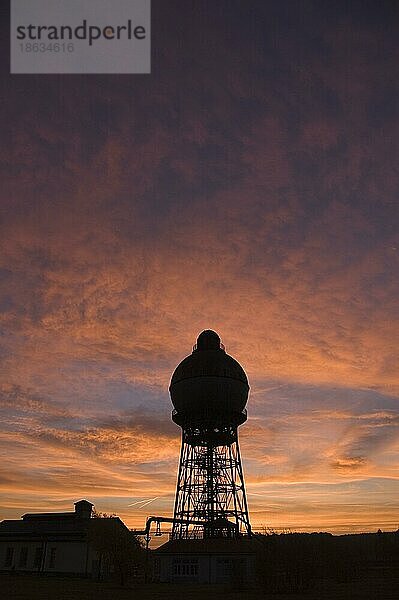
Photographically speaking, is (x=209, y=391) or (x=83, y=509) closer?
(x=209, y=391)

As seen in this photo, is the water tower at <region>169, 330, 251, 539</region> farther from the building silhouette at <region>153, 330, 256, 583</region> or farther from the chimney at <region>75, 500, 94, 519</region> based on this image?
the chimney at <region>75, 500, 94, 519</region>

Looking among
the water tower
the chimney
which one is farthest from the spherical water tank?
the chimney

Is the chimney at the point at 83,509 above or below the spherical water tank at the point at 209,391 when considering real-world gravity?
below

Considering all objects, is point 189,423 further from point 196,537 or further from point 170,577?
point 170,577

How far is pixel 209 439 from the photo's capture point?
171 ft

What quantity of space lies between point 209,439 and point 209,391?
590 cm

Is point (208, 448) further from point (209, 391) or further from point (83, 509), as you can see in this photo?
point (83, 509)

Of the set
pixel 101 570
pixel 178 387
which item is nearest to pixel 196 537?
pixel 101 570

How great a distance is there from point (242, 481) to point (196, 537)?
6796 mm

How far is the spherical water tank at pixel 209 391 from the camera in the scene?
49.3 m

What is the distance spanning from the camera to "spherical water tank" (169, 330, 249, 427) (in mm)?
49344

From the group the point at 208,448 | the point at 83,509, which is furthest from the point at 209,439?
the point at 83,509

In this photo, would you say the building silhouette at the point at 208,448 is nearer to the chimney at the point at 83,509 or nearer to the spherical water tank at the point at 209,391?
the spherical water tank at the point at 209,391

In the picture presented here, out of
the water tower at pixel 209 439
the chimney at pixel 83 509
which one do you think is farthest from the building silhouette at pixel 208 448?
the chimney at pixel 83 509
